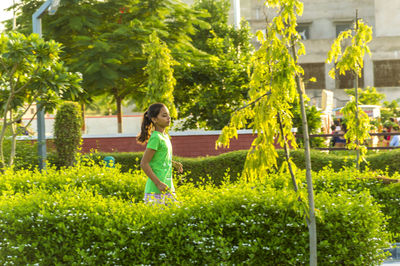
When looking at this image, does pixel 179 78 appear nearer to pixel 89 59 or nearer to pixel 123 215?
pixel 89 59

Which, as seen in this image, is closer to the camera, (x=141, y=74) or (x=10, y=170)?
(x=10, y=170)

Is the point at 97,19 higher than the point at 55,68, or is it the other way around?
the point at 97,19

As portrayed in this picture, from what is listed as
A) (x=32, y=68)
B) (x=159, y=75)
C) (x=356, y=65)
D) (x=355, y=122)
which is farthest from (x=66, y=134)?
(x=356, y=65)

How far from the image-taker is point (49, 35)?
62.7 feet

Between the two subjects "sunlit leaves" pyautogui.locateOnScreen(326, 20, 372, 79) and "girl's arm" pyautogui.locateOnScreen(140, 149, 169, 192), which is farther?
"sunlit leaves" pyautogui.locateOnScreen(326, 20, 372, 79)

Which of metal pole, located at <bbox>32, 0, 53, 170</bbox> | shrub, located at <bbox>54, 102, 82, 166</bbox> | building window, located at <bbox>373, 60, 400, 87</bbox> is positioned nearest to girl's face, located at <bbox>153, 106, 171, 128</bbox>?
metal pole, located at <bbox>32, 0, 53, 170</bbox>

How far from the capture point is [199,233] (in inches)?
223

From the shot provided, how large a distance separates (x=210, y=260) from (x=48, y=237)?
163 centimetres

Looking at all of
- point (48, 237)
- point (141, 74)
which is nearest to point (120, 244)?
point (48, 237)

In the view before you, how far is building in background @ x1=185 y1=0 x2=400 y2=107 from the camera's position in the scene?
52.0 m

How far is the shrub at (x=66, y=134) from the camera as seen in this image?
53.1ft

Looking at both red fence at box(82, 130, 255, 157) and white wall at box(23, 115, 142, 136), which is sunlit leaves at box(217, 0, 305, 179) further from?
white wall at box(23, 115, 142, 136)

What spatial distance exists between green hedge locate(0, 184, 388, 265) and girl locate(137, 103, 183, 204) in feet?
1.64

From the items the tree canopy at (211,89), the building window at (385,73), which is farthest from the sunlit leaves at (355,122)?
the building window at (385,73)
